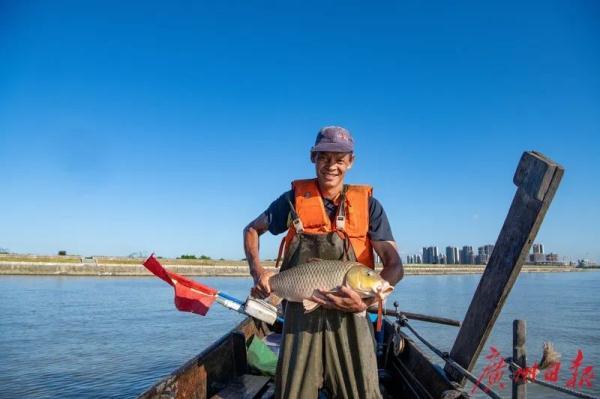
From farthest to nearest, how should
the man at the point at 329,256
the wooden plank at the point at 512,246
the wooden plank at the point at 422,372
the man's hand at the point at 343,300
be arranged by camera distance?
1. the wooden plank at the point at 422,372
2. the wooden plank at the point at 512,246
3. the man at the point at 329,256
4. the man's hand at the point at 343,300

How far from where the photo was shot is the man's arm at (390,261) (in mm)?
3381

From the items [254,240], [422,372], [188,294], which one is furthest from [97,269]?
[254,240]

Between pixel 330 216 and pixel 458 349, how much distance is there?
231 cm

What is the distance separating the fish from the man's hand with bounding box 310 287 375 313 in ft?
0.12

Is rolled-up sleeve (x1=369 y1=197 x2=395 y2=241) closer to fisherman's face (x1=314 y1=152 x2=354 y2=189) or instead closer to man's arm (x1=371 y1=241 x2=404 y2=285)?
man's arm (x1=371 y1=241 x2=404 y2=285)

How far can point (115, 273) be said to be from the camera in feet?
205

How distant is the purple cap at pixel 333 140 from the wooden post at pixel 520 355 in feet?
6.92

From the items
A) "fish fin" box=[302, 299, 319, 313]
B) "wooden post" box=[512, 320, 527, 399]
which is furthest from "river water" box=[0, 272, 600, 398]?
"wooden post" box=[512, 320, 527, 399]

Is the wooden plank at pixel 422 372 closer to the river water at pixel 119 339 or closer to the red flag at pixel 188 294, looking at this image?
the red flag at pixel 188 294

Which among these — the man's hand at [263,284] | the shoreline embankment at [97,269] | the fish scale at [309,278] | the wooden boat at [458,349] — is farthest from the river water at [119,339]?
the shoreline embankment at [97,269]

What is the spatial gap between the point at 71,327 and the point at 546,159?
20758 mm

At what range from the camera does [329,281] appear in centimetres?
316

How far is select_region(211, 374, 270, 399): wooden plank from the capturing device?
526 centimetres

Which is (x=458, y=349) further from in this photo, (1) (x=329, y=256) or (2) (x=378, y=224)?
(1) (x=329, y=256)
